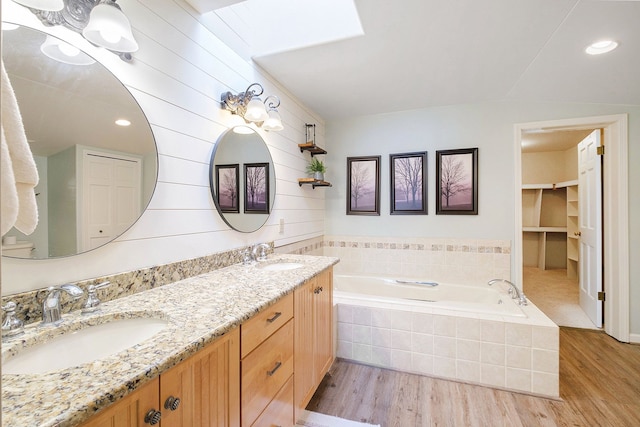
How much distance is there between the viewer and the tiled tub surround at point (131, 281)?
2.85 feet

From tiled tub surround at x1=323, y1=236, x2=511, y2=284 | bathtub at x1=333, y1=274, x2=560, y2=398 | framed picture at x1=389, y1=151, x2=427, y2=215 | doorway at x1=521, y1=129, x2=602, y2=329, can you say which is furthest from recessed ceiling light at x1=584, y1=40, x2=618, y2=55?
doorway at x1=521, y1=129, x2=602, y2=329

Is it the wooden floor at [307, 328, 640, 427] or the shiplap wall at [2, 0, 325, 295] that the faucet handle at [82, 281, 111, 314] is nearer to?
the shiplap wall at [2, 0, 325, 295]

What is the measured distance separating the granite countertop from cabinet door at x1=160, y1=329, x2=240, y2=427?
63mm

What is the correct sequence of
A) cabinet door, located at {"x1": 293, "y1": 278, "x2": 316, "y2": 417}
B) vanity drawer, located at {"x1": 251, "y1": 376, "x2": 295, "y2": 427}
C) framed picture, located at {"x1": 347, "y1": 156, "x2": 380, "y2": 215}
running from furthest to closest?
1. framed picture, located at {"x1": 347, "y1": 156, "x2": 380, "y2": 215}
2. cabinet door, located at {"x1": 293, "y1": 278, "x2": 316, "y2": 417}
3. vanity drawer, located at {"x1": 251, "y1": 376, "x2": 295, "y2": 427}

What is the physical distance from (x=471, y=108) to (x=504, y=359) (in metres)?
2.30

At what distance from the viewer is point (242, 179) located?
190 centimetres

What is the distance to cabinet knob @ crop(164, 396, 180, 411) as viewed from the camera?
0.73 meters

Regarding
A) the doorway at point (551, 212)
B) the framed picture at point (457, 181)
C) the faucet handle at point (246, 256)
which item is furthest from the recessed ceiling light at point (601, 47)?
the faucet handle at point (246, 256)

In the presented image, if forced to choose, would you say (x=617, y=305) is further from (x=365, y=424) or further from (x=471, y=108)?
(x=365, y=424)

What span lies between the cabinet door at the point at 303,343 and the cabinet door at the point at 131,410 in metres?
0.79

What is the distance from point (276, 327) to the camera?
1.25 m

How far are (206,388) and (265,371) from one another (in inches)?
13.8

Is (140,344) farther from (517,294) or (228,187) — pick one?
(517,294)

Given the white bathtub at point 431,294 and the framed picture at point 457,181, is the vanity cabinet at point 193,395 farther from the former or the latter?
the framed picture at point 457,181
